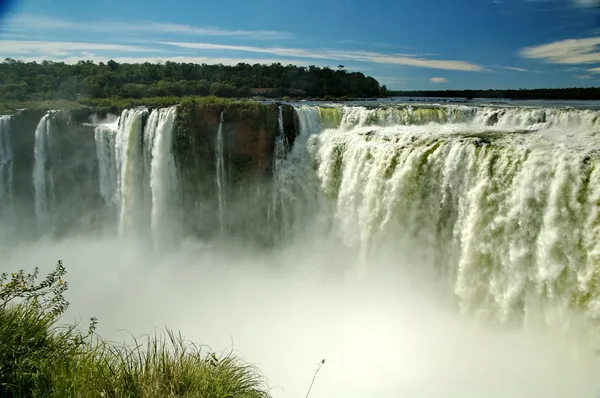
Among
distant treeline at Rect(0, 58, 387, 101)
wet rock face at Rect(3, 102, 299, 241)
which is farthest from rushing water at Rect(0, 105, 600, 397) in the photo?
distant treeline at Rect(0, 58, 387, 101)

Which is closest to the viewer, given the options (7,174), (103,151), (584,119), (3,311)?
(3,311)

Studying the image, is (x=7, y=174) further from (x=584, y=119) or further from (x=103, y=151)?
(x=584, y=119)

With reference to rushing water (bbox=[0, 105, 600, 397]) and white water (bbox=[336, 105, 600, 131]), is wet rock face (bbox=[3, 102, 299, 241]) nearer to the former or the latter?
rushing water (bbox=[0, 105, 600, 397])

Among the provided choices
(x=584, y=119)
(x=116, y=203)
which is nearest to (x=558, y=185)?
(x=584, y=119)

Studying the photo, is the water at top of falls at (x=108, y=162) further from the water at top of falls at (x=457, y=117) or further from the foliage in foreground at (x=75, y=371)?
the foliage in foreground at (x=75, y=371)

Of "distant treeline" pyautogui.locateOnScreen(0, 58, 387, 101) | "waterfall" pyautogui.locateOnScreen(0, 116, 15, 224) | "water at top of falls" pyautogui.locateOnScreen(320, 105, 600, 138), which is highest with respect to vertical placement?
"distant treeline" pyautogui.locateOnScreen(0, 58, 387, 101)
